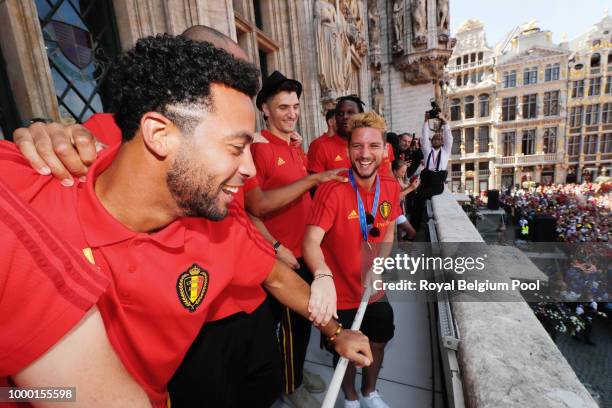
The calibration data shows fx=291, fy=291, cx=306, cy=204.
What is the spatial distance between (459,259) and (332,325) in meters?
1.36

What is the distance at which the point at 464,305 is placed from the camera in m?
1.69

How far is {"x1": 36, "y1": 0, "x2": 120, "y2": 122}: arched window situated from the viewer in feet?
7.92

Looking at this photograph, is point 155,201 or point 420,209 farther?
point 420,209

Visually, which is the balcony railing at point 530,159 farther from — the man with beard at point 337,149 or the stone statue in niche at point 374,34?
the man with beard at point 337,149

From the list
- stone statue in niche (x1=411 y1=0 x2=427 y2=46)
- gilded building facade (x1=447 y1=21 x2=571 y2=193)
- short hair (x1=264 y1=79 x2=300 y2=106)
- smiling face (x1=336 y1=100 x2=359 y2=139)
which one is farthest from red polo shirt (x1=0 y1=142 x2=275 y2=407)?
gilded building facade (x1=447 y1=21 x2=571 y2=193)

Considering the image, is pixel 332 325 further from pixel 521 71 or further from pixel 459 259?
pixel 521 71

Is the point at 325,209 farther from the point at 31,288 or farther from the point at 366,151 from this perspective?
the point at 31,288

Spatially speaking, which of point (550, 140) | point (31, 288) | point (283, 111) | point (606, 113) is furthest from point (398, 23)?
point (606, 113)

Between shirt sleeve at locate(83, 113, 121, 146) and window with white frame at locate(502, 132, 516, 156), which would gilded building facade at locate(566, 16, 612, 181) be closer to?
window with white frame at locate(502, 132, 516, 156)

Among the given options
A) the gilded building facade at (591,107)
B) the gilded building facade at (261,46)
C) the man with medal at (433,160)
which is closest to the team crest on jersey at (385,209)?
the gilded building facade at (261,46)

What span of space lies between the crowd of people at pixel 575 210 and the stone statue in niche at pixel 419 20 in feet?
43.1

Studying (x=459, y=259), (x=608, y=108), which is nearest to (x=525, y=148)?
(x=608, y=108)

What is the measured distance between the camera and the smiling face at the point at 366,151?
229cm

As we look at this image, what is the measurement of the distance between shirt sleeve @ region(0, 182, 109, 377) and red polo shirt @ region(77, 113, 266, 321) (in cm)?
72
